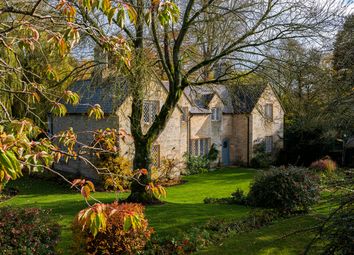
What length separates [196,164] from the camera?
102 ft

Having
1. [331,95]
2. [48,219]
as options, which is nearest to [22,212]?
[48,219]

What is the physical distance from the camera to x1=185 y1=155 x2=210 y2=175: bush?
3062 cm

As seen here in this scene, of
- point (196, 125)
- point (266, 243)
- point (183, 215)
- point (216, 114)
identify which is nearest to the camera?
point (266, 243)

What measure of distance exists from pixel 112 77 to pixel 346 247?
36.9 feet

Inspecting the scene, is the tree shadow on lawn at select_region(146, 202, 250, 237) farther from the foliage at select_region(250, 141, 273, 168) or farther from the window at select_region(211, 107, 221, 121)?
the foliage at select_region(250, 141, 273, 168)

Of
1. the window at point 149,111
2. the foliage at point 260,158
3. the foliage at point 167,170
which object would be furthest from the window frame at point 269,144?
the window at point 149,111

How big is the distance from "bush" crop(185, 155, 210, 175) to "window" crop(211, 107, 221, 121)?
444cm

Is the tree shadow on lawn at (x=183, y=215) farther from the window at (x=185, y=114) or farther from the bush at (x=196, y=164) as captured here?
the window at (x=185, y=114)

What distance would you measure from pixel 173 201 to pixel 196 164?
11704mm

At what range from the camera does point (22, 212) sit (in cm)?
984

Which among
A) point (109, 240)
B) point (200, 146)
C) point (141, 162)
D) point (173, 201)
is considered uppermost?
point (200, 146)

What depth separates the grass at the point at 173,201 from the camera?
1325 centimetres

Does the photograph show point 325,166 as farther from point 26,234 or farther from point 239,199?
point 26,234

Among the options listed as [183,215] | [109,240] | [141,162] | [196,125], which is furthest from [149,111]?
[109,240]
